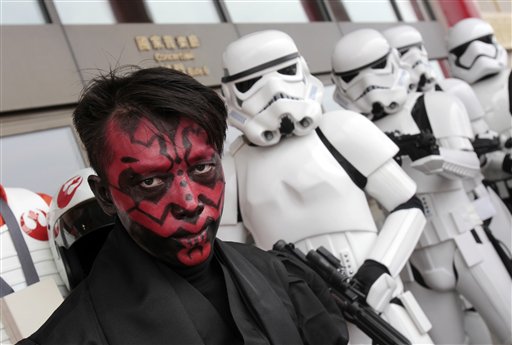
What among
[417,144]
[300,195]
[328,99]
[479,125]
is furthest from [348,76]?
[328,99]

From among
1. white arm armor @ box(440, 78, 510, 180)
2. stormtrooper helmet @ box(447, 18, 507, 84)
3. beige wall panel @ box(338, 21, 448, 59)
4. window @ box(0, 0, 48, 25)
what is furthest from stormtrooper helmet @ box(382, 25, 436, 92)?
beige wall panel @ box(338, 21, 448, 59)

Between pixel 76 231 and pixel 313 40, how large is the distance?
4.35 metres

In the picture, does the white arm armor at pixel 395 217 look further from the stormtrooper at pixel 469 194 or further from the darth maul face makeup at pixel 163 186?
the darth maul face makeup at pixel 163 186

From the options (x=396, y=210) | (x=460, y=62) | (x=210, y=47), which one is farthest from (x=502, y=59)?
(x=396, y=210)

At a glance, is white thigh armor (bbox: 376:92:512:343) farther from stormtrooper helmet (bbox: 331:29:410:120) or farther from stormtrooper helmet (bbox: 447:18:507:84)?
stormtrooper helmet (bbox: 447:18:507:84)

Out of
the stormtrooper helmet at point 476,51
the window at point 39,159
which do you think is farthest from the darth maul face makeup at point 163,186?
the stormtrooper helmet at point 476,51

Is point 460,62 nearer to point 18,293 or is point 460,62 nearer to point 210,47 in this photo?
point 210,47

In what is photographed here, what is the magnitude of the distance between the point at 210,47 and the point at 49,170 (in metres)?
1.73

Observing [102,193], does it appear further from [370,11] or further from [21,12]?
[370,11]

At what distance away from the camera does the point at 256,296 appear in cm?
142

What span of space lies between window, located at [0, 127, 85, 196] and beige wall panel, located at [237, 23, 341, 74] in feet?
7.75

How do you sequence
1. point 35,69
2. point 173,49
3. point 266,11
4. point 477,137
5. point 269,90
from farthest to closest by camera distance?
point 266,11 → point 173,49 → point 477,137 → point 35,69 → point 269,90

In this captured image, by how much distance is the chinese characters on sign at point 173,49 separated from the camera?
454cm

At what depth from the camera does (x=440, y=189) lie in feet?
11.6
